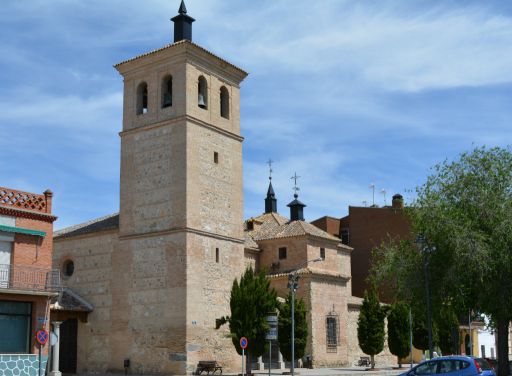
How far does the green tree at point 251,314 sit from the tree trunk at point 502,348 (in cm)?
1005

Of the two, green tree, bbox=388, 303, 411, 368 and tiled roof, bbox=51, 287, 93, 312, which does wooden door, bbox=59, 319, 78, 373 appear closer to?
tiled roof, bbox=51, 287, 93, 312

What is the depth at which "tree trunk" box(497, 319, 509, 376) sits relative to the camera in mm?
29094

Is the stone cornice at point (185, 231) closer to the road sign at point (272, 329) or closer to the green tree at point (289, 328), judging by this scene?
the green tree at point (289, 328)

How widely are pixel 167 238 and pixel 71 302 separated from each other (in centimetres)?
697

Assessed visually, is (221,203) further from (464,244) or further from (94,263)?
(464,244)

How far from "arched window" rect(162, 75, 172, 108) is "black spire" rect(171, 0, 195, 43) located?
2.09 m

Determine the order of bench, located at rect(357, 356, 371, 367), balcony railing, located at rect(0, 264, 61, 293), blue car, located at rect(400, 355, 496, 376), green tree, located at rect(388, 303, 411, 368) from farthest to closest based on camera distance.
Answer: bench, located at rect(357, 356, 371, 367) < green tree, located at rect(388, 303, 411, 368) < balcony railing, located at rect(0, 264, 61, 293) < blue car, located at rect(400, 355, 496, 376)

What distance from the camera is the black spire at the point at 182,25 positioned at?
37.4m

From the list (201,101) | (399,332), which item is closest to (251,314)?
(201,101)

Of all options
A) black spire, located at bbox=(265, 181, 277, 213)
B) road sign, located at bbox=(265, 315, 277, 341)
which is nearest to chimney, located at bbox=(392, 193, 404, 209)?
black spire, located at bbox=(265, 181, 277, 213)

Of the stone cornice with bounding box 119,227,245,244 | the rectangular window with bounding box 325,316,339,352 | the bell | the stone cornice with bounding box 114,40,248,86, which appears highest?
the stone cornice with bounding box 114,40,248,86

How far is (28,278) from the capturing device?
26672mm

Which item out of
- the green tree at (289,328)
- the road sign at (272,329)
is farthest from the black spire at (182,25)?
the road sign at (272,329)

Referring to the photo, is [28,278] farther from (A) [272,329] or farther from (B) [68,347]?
(B) [68,347]
